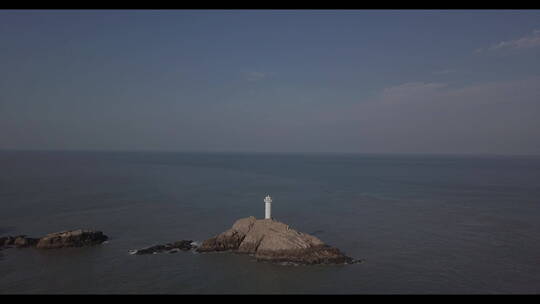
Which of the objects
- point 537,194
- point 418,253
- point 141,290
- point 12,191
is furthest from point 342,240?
point 12,191


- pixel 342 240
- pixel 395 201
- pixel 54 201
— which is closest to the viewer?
pixel 342 240

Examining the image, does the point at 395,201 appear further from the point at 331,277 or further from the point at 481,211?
the point at 331,277

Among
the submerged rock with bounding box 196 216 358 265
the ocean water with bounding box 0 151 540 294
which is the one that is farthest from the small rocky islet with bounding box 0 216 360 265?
the ocean water with bounding box 0 151 540 294

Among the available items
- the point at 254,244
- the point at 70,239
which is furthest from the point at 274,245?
the point at 70,239

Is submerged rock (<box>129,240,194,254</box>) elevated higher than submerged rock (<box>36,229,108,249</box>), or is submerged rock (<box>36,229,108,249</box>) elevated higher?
submerged rock (<box>36,229,108,249</box>)

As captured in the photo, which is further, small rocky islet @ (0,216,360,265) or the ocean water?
small rocky islet @ (0,216,360,265)

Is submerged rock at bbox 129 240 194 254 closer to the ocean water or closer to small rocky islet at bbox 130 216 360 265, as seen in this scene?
small rocky islet at bbox 130 216 360 265

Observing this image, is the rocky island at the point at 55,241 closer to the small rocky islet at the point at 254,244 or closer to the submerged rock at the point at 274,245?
the small rocky islet at the point at 254,244
